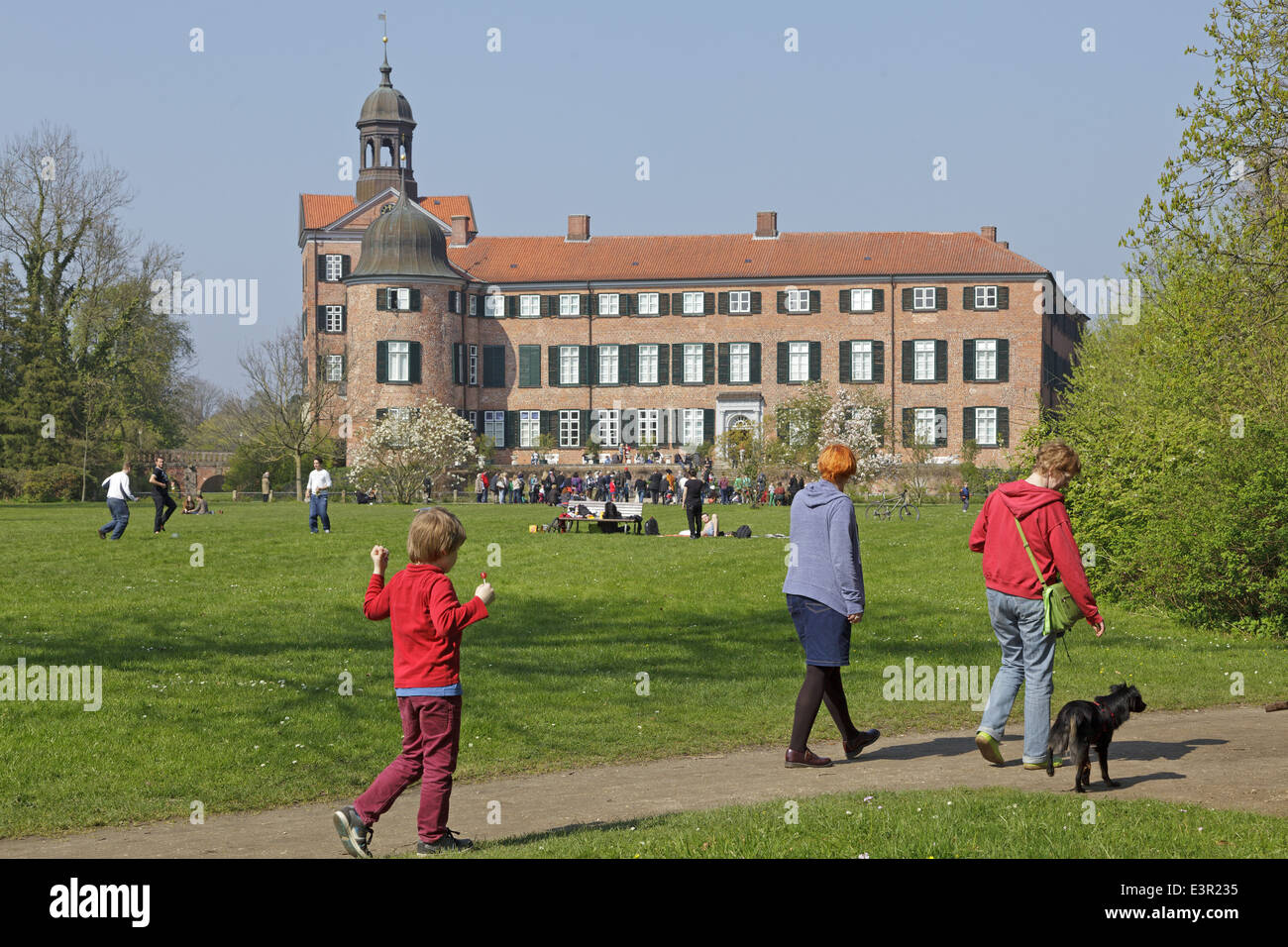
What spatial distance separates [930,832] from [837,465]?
8.92 feet

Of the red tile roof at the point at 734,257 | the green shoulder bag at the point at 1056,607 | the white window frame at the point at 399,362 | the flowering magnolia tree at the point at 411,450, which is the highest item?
the red tile roof at the point at 734,257

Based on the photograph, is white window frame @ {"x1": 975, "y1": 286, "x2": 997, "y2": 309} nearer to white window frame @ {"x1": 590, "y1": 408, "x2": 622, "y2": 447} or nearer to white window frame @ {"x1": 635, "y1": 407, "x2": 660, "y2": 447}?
white window frame @ {"x1": 635, "y1": 407, "x2": 660, "y2": 447}

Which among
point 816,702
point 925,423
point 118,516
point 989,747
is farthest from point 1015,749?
point 925,423

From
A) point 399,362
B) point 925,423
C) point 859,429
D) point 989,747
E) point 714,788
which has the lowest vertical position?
point 714,788

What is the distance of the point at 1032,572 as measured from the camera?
8070mm

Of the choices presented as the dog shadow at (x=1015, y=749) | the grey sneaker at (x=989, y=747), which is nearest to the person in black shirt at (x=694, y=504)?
the dog shadow at (x=1015, y=749)

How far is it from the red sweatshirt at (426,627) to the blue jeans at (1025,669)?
3.27 metres

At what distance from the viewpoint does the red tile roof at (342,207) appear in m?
75.6

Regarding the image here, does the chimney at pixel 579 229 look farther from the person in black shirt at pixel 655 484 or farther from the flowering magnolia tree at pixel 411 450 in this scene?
the person in black shirt at pixel 655 484

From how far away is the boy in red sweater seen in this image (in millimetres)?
6531

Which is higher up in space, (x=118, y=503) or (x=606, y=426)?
(x=606, y=426)

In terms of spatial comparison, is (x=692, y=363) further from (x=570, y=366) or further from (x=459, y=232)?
(x=459, y=232)

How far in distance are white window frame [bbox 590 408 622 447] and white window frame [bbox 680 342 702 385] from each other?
3.89 meters
